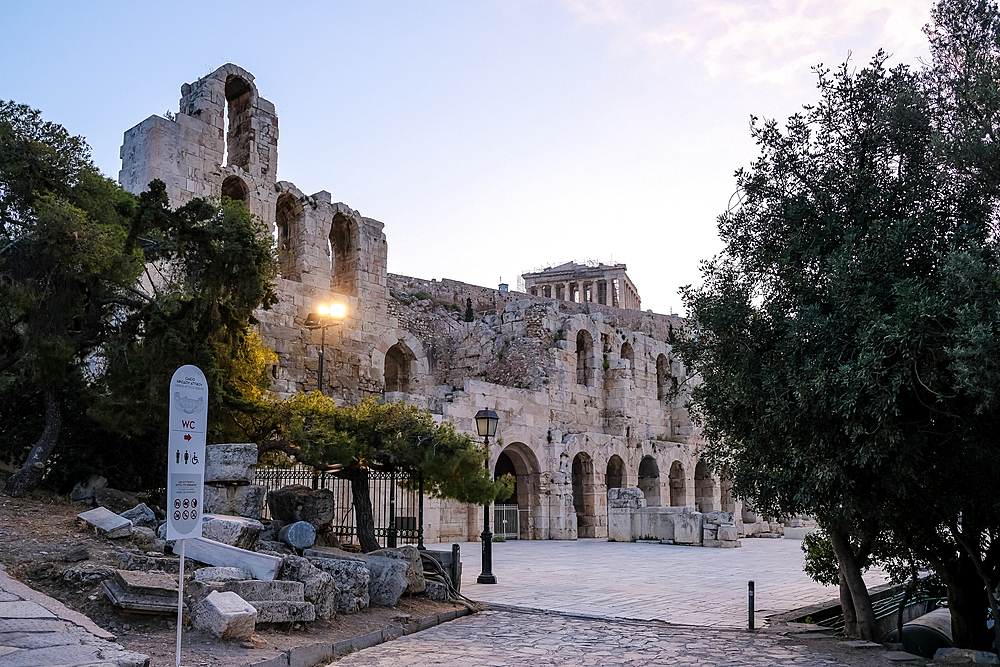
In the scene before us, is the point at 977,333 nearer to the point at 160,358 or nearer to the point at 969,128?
the point at 969,128

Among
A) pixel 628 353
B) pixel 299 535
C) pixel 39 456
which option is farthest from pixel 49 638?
pixel 628 353

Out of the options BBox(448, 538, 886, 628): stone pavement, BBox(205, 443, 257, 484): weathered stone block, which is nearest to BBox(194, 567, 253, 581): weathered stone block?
BBox(205, 443, 257, 484): weathered stone block

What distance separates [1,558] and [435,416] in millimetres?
14183

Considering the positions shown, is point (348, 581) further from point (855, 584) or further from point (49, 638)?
point (855, 584)

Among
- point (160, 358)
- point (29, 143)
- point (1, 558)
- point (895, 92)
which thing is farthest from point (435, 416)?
point (895, 92)

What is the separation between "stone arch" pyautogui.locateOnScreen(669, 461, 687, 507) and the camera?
1272 inches

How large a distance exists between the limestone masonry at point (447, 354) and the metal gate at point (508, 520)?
0.69 ft

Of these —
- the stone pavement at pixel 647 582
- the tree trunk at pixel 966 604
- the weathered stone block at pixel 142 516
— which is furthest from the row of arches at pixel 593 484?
the weathered stone block at pixel 142 516

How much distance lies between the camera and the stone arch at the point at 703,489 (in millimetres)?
34281

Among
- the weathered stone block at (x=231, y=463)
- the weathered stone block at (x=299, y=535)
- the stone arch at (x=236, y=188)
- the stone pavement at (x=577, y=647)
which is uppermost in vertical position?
the stone arch at (x=236, y=188)

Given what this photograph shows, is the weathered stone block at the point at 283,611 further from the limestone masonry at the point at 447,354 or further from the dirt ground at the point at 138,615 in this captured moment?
the limestone masonry at the point at 447,354

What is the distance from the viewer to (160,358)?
11.9m

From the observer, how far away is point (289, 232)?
72.9 ft

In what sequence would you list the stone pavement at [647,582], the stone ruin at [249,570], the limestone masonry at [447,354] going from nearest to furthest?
1. the stone ruin at [249,570]
2. the stone pavement at [647,582]
3. the limestone masonry at [447,354]
